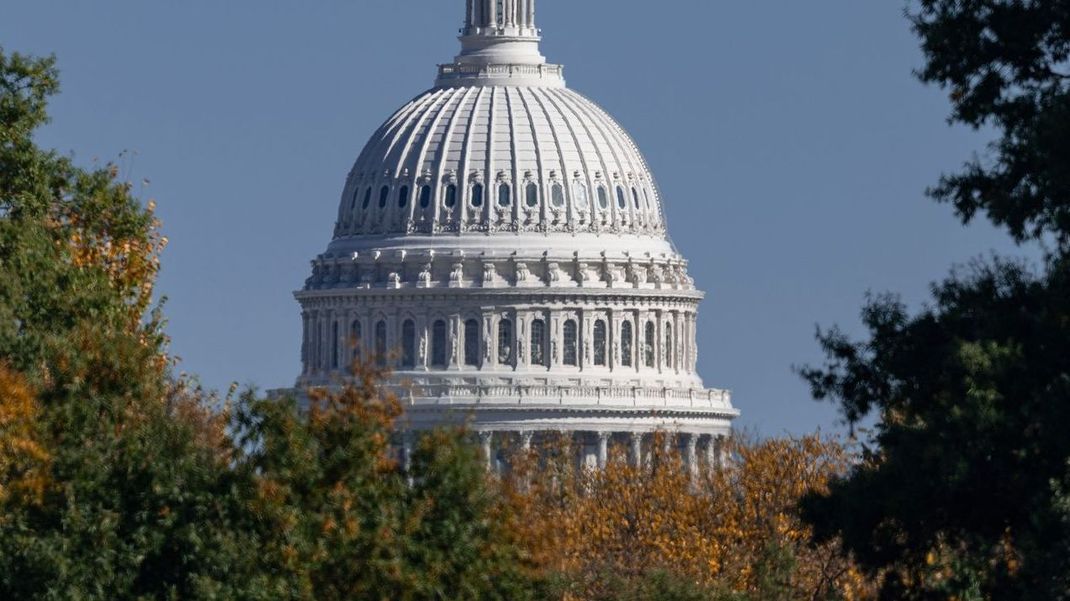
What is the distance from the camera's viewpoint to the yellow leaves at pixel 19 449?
63.4m

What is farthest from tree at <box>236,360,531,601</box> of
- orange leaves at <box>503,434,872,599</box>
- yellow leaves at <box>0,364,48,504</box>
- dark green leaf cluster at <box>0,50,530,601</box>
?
orange leaves at <box>503,434,872,599</box>

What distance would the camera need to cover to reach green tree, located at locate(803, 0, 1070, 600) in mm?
60312

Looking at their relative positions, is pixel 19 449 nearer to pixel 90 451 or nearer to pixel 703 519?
pixel 90 451

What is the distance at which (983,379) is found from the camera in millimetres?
61156

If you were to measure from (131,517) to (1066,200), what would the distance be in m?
13.7

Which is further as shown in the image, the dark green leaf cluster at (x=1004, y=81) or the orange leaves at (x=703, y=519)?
the orange leaves at (x=703, y=519)

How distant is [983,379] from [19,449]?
13.1 m

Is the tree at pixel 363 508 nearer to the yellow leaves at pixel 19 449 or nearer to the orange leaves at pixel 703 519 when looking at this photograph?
the yellow leaves at pixel 19 449

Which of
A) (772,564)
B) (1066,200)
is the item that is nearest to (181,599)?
(1066,200)

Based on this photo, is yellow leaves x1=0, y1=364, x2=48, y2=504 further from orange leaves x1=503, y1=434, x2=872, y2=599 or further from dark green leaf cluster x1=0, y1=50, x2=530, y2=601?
orange leaves x1=503, y1=434, x2=872, y2=599

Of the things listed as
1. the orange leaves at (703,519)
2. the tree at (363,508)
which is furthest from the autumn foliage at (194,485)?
the orange leaves at (703,519)

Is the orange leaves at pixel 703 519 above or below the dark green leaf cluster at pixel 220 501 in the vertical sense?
above

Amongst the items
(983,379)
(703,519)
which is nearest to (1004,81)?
(983,379)

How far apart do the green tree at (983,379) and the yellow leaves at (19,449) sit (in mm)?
10884
